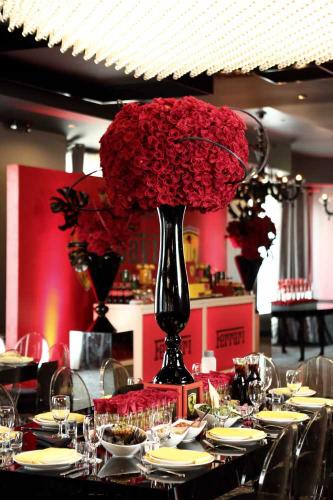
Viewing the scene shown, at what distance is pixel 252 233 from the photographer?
36.7 feet

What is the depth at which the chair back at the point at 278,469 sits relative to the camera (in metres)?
2.81

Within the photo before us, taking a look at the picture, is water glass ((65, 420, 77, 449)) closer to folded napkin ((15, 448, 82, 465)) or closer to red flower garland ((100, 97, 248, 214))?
folded napkin ((15, 448, 82, 465))

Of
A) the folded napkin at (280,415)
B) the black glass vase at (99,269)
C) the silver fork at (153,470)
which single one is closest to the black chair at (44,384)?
the folded napkin at (280,415)

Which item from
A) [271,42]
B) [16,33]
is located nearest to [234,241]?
[16,33]

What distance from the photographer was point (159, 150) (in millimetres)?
3678

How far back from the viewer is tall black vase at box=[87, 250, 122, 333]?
8734 mm

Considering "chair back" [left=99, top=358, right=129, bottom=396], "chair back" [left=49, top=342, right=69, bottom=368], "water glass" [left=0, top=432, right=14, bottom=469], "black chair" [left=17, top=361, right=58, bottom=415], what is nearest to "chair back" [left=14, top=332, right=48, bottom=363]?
"chair back" [left=49, top=342, right=69, bottom=368]

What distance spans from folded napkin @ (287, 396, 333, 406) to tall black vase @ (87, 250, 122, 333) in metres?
4.54

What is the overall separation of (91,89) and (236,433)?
5.69 meters

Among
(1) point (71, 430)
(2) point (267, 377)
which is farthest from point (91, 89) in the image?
(1) point (71, 430)

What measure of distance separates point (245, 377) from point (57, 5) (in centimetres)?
199

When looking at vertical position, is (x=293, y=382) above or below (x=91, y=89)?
below

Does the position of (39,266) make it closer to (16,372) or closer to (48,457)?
(16,372)

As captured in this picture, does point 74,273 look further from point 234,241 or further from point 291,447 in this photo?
point 291,447
